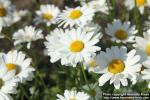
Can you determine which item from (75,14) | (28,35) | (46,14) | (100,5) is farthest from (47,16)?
(75,14)

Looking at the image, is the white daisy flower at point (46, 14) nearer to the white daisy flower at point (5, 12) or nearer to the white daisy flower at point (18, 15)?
the white daisy flower at point (5, 12)

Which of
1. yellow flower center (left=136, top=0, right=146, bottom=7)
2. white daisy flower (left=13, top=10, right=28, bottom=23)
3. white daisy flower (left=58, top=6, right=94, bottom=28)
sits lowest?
white daisy flower (left=58, top=6, right=94, bottom=28)

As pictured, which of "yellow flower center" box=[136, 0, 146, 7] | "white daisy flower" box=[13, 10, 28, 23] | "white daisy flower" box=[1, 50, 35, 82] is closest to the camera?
"white daisy flower" box=[1, 50, 35, 82]

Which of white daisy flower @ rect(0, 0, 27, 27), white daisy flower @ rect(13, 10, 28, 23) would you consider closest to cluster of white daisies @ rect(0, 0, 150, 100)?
white daisy flower @ rect(0, 0, 27, 27)

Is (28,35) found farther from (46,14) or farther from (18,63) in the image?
(18,63)

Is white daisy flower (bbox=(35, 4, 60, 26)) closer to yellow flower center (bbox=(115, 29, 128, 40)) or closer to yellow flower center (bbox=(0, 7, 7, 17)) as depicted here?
yellow flower center (bbox=(0, 7, 7, 17))

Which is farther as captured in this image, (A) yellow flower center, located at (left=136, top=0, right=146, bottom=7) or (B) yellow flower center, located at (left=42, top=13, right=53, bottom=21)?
(B) yellow flower center, located at (left=42, top=13, right=53, bottom=21)

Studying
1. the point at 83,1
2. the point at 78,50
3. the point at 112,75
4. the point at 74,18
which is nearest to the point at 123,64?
the point at 112,75
